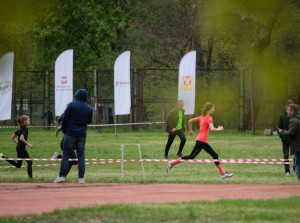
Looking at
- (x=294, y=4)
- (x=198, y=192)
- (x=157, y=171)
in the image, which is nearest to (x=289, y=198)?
(x=198, y=192)

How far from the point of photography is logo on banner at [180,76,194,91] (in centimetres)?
3127

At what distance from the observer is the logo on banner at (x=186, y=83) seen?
31266mm

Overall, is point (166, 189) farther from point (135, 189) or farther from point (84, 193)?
point (84, 193)

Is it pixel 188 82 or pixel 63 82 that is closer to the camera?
pixel 63 82

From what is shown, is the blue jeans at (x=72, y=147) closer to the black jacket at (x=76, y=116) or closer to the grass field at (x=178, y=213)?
the black jacket at (x=76, y=116)

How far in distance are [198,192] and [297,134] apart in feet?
9.19

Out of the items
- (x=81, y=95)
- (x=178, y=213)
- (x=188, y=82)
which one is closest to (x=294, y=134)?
(x=81, y=95)

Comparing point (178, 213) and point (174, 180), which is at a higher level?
point (178, 213)

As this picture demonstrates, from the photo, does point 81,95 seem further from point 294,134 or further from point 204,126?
point 294,134

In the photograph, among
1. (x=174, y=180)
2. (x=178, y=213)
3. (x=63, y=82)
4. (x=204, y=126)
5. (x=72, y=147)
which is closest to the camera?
(x=178, y=213)

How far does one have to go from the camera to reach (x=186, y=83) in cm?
3144

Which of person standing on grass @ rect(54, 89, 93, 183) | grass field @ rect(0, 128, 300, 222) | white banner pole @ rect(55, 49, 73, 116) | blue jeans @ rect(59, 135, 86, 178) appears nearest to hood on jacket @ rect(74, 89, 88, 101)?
person standing on grass @ rect(54, 89, 93, 183)

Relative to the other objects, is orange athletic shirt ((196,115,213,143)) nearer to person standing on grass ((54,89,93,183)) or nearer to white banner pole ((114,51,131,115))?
person standing on grass ((54,89,93,183))

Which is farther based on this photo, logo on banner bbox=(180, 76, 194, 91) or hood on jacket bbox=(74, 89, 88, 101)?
logo on banner bbox=(180, 76, 194, 91)
